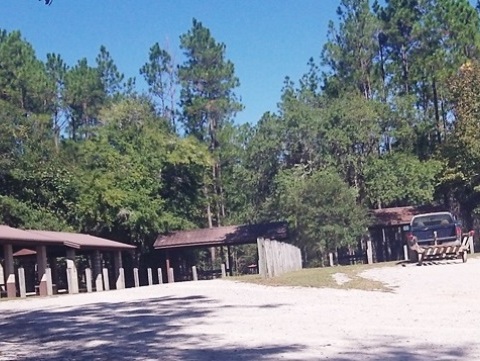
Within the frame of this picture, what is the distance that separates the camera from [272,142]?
54.5 meters

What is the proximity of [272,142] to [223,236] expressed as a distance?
8.71 meters

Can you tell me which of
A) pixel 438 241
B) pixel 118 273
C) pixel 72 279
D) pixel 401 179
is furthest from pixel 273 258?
pixel 401 179

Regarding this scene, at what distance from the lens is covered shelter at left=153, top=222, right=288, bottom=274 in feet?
160

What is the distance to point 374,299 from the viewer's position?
16641 mm

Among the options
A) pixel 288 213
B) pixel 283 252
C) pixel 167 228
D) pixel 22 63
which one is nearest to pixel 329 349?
pixel 283 252

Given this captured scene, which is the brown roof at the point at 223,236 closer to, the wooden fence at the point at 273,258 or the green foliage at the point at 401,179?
the green foliage at the point at 401,179

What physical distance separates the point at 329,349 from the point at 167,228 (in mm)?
42806

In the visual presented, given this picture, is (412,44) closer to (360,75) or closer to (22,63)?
(360,75)

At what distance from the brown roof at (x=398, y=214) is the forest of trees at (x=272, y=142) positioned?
79cm

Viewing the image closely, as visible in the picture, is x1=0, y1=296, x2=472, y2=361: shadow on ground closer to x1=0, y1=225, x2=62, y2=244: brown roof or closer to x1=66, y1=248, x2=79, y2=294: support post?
x1=0, y1=225, x2=62, y2=244: brown roof

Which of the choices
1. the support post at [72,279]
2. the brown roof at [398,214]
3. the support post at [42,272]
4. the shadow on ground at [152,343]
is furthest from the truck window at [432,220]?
the brown roof at [398,214]

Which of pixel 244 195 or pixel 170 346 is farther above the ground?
pixel 244 195

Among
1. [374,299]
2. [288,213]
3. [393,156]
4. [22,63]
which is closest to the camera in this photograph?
[374,299]

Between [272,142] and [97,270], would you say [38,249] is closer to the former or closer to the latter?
[97,270]
